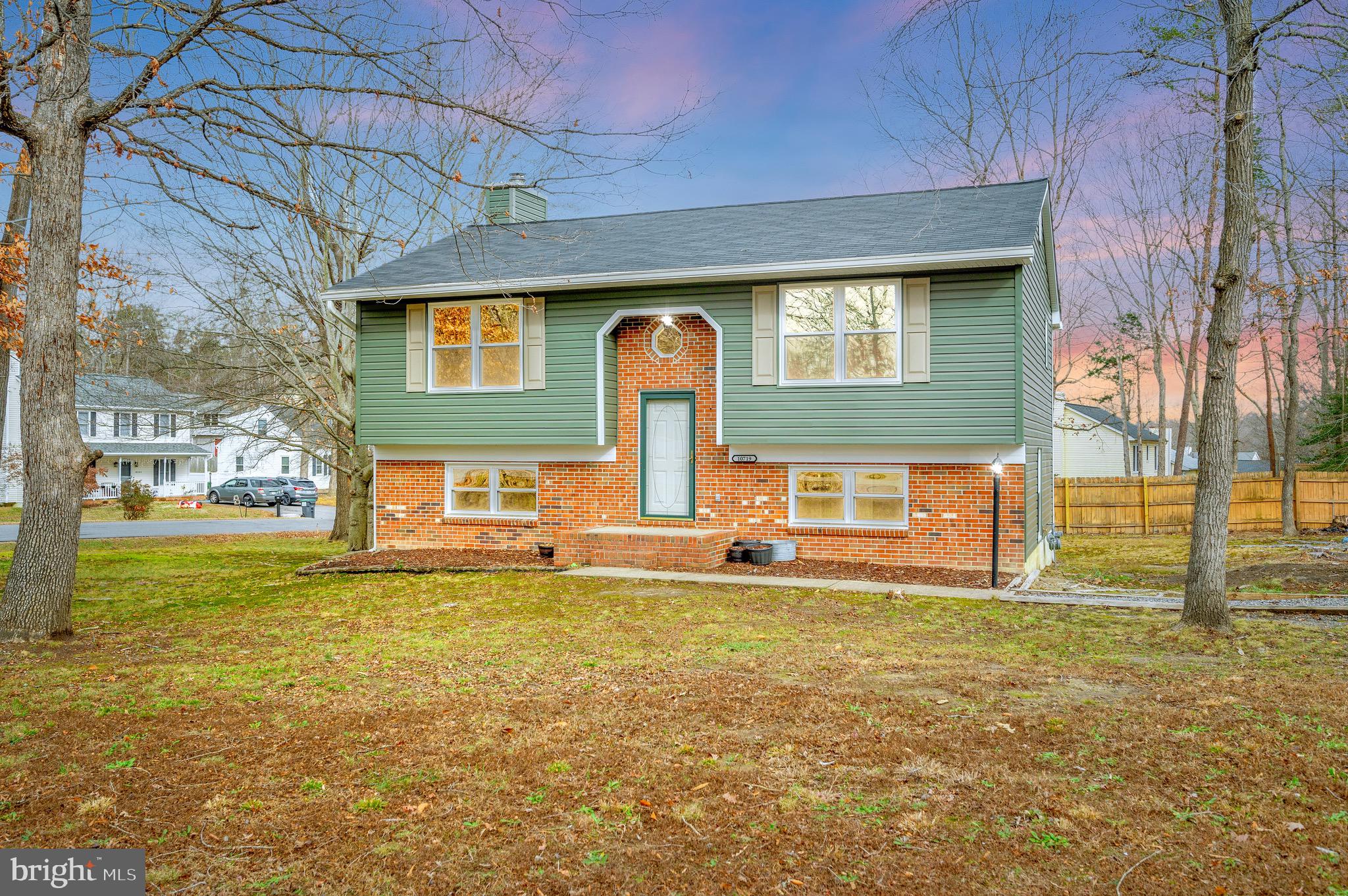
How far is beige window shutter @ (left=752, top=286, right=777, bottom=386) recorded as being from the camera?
13539 mm

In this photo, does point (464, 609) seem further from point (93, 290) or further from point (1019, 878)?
point (93, 290)

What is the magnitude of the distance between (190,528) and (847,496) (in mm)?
22723

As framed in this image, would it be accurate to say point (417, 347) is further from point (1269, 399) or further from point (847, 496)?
point (1269, 399)

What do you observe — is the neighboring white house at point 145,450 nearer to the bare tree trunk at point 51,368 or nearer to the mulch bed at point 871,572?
the mulch bed at point 871,572

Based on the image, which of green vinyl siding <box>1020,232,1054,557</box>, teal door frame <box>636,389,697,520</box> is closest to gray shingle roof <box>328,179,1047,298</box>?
green vinyl siding <box>1020,232,1054,557</box>

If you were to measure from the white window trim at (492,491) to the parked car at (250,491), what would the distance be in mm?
28801

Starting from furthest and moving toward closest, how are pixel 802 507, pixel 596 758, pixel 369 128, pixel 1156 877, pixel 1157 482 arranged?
pixel 1157 482
pixel 369 128
pixel 802 507
pixel 596 758
pixel 1156 877

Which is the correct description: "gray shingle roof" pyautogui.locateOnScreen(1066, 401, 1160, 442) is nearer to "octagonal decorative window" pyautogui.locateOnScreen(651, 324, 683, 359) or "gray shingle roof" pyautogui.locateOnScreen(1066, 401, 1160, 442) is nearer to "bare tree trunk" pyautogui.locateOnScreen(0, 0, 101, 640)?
"octagonal decorative window" pyautogui.locateOnScreen(651, 324, 683, 359)

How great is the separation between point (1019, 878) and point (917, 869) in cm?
37

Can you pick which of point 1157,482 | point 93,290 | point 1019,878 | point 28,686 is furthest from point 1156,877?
point 1157,482

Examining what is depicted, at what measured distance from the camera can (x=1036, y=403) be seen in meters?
15.1

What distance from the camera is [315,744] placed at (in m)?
5.11

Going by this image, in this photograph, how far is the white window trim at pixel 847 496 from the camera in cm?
1338

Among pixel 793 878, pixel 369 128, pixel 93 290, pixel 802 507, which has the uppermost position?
pixel 369 128
